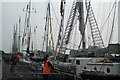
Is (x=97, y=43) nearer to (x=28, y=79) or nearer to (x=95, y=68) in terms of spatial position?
(x=95, y=68)

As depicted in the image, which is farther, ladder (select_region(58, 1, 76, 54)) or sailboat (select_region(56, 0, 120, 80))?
ladder (select_region(58, 1, 76, 54))

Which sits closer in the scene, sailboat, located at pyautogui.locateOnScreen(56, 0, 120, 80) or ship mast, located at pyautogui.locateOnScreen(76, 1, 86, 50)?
sailboat, located at pyautogui.locateOnScreen(56, 0, 120, 80)

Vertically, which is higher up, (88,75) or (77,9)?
(77,9)

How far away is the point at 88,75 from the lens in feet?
36.0

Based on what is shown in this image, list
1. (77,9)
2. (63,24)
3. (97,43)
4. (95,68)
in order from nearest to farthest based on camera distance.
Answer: (95,68), (97,43), (77,9), (63,24)

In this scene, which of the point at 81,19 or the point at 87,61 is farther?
the point at 81,19

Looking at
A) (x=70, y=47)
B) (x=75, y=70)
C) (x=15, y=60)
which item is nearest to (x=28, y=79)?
(x=75, y=70)

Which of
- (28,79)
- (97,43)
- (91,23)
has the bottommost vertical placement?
(28,79)

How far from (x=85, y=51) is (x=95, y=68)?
6.64 m

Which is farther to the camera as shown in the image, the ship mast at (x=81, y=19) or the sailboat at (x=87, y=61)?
the ship mast at (x=81, y=19)

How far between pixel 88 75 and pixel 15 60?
488 inches

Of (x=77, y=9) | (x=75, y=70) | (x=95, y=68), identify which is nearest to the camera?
(x=95, y=68)

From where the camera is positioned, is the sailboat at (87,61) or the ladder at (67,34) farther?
the ladder at (67,34)

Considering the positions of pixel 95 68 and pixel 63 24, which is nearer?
pixel 95 68
